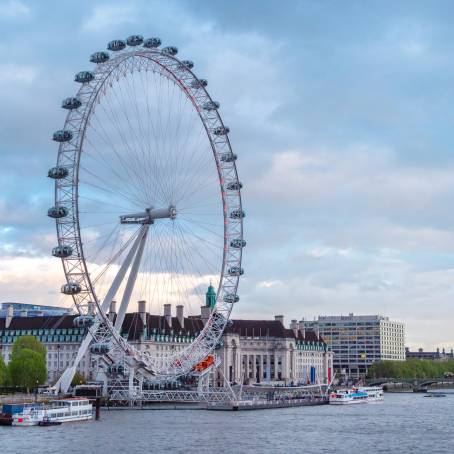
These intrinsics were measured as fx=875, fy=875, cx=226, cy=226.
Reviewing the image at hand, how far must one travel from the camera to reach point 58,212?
66312 mm

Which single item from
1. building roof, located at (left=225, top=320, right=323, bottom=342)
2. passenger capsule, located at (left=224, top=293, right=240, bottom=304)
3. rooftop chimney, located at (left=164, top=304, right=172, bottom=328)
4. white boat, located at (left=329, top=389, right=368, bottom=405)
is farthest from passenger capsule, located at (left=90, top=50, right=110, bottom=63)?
building roof, located at (left=225, top=320, right=323, bottom=342)

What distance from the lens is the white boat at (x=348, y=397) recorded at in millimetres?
110250

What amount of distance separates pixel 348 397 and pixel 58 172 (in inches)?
2355

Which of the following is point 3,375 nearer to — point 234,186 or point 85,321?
point 85,321

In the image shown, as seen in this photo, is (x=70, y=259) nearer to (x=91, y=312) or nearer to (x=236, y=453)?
(x=91, y=312)

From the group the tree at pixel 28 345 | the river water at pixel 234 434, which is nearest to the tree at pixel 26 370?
the tree at pixel 28 345

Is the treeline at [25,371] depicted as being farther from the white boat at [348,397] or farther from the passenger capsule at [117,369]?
the white boat at [348,397]

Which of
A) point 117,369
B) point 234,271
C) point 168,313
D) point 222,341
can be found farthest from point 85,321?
point 168,313

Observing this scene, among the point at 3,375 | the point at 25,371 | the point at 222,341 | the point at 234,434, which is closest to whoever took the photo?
the point at 234,434

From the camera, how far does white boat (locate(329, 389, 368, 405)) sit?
110 meters

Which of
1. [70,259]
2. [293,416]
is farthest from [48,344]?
[70,259]

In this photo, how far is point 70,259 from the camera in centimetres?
6725

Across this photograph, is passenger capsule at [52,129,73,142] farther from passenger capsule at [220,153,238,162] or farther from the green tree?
the green tree

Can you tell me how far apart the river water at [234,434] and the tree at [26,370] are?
1188 cm
